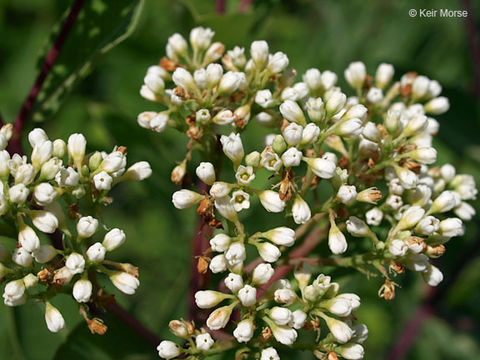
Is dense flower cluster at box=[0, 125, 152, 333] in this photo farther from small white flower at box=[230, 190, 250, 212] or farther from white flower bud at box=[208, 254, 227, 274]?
small white flower at box=[230, 190, 250, 212]

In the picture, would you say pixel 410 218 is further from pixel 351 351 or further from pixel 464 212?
pixel 351 351

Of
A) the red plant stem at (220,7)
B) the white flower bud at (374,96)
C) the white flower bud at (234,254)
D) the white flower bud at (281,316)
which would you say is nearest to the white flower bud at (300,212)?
the white flower bud at (234,254)

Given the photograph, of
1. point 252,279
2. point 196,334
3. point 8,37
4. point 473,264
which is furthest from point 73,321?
point 8,37

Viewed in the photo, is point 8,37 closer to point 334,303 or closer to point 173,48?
point 173,48

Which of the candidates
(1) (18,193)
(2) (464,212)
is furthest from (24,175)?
(2) (464,212)

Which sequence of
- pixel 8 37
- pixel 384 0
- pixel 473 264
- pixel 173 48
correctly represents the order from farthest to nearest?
pixel 384 0 → pixel 8 37 → pixel 473 264 → pixel 173 48
